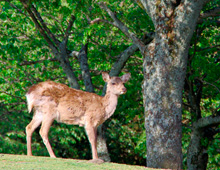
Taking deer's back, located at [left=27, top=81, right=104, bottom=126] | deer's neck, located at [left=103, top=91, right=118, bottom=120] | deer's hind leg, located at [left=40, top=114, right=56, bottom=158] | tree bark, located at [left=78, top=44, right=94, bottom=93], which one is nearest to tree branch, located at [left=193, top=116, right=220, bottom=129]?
tree bark, located at [left=78, top=44, right=94, bottom=93]

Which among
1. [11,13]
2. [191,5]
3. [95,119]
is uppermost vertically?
[11,13]

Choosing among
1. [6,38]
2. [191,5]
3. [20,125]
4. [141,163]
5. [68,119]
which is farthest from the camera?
[141,163]

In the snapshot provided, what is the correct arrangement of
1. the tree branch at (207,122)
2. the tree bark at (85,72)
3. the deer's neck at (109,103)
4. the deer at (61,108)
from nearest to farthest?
the deer at (61,108)
the deer's neck at (109,103)
the tree branch at (207,122)
the tree bark at (85,72)

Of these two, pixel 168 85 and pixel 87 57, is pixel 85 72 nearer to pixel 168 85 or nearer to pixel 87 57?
pixel 87 57

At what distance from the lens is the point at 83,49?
1524 centimetres

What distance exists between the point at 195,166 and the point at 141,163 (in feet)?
39.0

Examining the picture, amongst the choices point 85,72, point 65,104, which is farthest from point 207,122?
point 65,104

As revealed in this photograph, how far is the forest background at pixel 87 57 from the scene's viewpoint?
1357 cm

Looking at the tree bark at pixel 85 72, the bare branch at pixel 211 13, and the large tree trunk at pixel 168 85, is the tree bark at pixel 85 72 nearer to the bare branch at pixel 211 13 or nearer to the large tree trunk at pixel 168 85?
the bare branch at pixel 211 13

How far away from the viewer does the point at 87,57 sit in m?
16.2

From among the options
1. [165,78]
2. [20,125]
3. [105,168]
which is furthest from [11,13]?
[105,168]

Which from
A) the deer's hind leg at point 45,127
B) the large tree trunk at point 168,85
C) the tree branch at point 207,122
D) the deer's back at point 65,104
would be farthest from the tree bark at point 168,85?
the tree branch at point 207,122

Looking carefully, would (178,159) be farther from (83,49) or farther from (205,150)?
(83,49)

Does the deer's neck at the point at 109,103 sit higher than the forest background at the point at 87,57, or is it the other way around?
the forest background at the point at 87,57
